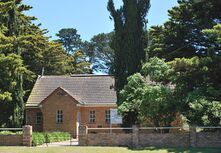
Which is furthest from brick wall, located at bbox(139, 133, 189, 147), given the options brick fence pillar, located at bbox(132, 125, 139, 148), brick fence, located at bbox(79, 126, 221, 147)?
brick fence pillar, located at bbox(132, 125, 139, 148)

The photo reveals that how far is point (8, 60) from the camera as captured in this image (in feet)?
119

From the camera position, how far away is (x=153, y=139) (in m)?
31.2

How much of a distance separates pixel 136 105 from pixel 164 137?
3.23 meters

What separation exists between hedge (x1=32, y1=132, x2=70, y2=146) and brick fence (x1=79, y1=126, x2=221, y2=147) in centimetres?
352

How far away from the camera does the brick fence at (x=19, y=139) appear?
32688mm

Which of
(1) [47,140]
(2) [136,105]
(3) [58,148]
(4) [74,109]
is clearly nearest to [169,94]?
(2) [136,105]

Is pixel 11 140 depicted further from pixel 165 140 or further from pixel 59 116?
pixel 59 116

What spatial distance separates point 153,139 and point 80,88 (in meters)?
19.6

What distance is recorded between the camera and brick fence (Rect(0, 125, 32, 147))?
107 feet

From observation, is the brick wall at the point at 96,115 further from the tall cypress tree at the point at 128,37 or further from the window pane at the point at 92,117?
the tall cypress tree at the point at 128,37

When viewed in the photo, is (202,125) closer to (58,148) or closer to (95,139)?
(95,139)

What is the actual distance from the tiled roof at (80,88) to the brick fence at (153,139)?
614 inches

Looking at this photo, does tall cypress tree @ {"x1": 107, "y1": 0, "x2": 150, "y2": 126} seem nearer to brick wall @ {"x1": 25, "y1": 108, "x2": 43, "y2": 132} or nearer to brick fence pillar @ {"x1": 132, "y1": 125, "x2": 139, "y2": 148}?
brick fence pillar @ {"x1": 132, "y1": 125, "x2": 139, "y2": 148}

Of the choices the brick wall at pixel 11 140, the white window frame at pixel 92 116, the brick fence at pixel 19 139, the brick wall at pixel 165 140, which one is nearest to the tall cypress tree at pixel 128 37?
the brick wall at pixel 165 140
